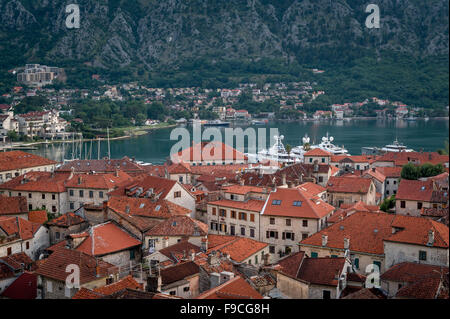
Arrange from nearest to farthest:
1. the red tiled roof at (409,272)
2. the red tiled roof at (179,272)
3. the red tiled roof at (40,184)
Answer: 1. the red tiled roof at (179,272)
2. the red tiled roof at (409,272)
3. the red tiled roof at (40,184)

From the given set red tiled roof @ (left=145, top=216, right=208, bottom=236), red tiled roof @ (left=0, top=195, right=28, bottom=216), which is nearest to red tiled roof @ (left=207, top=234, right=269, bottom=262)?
red tiled roof @ (left=145, top=216, right=208, bottom=236)

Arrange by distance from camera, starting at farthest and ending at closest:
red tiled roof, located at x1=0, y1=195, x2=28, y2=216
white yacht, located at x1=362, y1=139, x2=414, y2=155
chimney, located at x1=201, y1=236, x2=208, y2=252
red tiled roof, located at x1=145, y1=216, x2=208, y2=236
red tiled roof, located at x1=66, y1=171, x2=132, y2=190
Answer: white yacht, located at x1=362, y1=139, x2=414, y2=155 → red tiled roof, located at x1=66, y1=171, x2=132, y2=190 → red tiled roof, located at x1=0, y1=195, x2=28, y2=216 → red tiled roof, located at x1=145, y1=216, x2=208, y2=236 → chimney, located at x1=201, y1=236, x2=208, y2=252

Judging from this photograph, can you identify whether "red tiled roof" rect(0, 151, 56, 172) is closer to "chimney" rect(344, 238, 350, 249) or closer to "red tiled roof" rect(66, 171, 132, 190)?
"red tiled roof" rect(66, 171, 132, 190)

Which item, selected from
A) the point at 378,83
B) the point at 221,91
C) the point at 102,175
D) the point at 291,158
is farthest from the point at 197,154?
the point at 221,91

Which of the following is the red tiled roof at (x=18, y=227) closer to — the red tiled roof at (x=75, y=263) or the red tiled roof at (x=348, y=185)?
the red tiled roof at (x=75, y=263)

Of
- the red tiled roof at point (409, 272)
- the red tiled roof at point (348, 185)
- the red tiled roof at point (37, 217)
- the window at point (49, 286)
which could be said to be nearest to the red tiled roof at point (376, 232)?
the red tiled roof at point (409, 272)

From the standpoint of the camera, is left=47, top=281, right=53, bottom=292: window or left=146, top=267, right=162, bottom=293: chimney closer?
left=146, top=267, right=162, bottom=293: chimney

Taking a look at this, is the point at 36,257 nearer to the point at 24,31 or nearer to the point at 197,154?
the point at 197,154
